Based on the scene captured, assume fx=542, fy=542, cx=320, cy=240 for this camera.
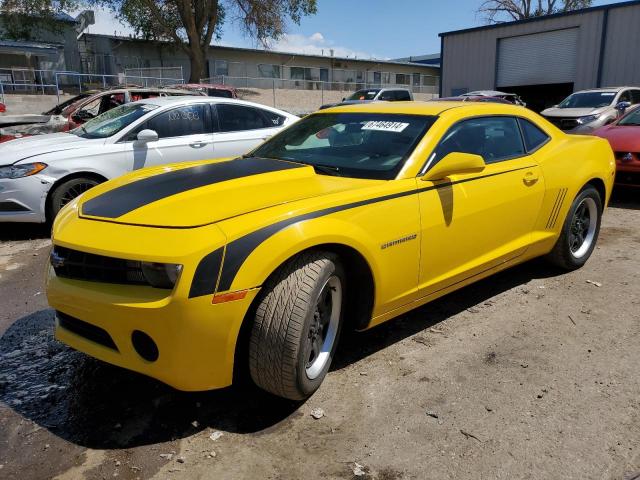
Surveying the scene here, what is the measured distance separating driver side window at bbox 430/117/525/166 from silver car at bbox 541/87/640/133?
9.83 meters

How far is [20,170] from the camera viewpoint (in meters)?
5.84

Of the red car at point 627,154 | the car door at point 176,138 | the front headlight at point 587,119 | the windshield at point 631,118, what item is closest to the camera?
the car door at point 176,138

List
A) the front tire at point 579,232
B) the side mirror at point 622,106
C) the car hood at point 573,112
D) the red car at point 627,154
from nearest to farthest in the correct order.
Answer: the front tire at point 579,232
the red car at point 627,154
the car hood at point 573,112
the side mirror at point 622,106

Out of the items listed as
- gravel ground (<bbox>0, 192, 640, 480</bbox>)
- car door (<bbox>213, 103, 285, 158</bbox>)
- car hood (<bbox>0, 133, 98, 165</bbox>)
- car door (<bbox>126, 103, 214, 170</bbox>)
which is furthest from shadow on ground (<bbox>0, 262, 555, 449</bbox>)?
car door (<bbox>213, 103, 285, 158</bbox>)

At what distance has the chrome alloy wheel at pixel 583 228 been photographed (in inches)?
186

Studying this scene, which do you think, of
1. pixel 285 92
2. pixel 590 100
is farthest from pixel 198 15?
pixel 590 100

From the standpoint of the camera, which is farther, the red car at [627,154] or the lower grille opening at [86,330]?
the red car at [627,154]

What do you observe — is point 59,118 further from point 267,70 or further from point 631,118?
point 267,70

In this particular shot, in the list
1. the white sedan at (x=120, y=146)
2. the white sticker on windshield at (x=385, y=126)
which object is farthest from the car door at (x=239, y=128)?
the white sticker on windshield at (x=385, y=126)

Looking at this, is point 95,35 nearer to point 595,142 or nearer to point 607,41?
point 607,41

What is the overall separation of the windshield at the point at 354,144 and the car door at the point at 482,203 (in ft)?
0.70

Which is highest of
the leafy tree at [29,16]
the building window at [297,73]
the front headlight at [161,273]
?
the leafy tree at [29,16]

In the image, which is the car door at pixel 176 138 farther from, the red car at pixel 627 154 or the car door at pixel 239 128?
the red car at pixel 627 154

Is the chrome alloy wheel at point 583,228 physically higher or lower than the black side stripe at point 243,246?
lower
